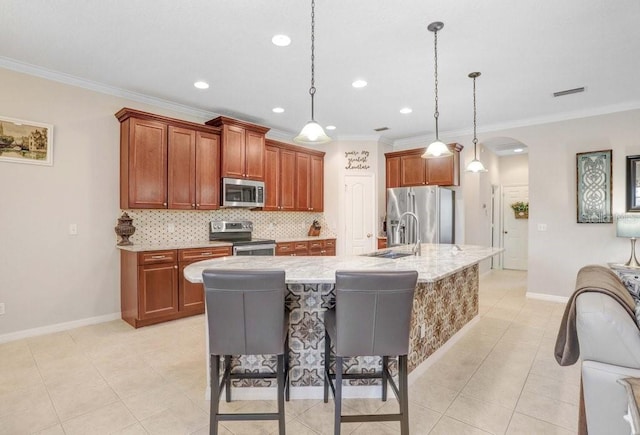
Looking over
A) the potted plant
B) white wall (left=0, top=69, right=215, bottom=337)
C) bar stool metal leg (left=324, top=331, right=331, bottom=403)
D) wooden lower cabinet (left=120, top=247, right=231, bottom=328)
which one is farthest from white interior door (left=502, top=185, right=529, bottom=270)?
white wall (left=0, top=69, right=215, bottom=337)

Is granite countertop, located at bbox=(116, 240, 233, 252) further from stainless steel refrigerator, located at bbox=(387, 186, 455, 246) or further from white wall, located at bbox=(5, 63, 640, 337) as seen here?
stainless steel refrigerator, located at bbox=(387, 186, 455, 246)

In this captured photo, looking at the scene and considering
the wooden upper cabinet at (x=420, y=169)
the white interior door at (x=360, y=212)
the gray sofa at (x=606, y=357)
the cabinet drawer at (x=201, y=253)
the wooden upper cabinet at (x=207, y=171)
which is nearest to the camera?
the gray sofa at (x=606, y=357)

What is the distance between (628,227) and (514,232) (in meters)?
3.95

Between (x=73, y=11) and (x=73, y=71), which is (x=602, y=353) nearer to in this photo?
(x=73, y=11)

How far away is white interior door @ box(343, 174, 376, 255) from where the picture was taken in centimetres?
610

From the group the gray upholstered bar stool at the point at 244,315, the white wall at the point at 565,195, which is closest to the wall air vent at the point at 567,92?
the white wall at the point at 565,195

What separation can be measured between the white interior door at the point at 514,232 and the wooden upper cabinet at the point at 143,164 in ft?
24.5

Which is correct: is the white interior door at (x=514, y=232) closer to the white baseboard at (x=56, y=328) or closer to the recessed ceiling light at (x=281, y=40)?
the recessed ceiling light at (x=281, y=40)

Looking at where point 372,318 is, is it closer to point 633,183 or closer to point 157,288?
point 157,288

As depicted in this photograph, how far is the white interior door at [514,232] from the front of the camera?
7633mm

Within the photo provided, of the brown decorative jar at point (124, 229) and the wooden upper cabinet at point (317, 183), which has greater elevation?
the wooden upper cabinet at point (317, 183)

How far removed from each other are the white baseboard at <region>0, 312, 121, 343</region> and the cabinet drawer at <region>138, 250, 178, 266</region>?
0.93m

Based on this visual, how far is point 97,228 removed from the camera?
3793 millimetres

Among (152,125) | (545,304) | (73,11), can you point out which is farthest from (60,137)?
(545,304)
